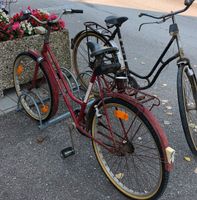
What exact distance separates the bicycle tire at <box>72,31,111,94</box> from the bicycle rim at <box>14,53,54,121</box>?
22.3 inches

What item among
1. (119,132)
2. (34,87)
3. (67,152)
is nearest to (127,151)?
(119,132)

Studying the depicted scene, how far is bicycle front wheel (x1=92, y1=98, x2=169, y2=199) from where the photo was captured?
2.33 m

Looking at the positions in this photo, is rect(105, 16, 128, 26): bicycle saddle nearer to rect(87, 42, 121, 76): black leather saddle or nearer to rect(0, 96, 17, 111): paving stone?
rect(87, 42, 121, 76): black leather saddle

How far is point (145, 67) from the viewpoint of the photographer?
5301 mm

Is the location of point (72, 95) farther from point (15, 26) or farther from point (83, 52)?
point (83, 52)

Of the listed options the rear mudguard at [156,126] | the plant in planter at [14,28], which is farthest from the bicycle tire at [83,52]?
the rear mudguard at [156,126]

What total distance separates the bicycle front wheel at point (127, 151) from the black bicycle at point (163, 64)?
0.51 m

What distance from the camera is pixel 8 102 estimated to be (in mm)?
3975

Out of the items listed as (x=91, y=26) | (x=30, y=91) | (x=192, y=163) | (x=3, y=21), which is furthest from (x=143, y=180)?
(x=3, y=21)

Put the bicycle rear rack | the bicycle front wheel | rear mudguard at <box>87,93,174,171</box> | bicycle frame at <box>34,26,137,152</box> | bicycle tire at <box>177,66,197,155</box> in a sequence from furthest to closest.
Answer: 1. the bicycle rear rack
2. bicycle tire at <box>177,66,197,155</box>
3. bicycle frame at <box>34,26,137,152</box>
4. the bicycle front wheel
5. rear mudguard at <box>87,93,174,171</box>

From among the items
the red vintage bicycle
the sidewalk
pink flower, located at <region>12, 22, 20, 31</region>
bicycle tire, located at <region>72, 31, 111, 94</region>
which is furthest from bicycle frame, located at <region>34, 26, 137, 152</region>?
the sidewalk

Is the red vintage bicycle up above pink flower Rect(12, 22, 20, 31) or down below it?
below

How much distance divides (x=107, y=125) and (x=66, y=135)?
1.00 metres

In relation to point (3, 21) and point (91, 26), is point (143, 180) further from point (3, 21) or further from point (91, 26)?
point (3, 21)
